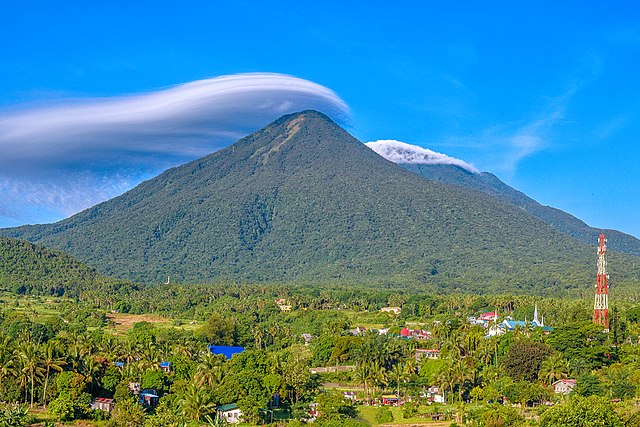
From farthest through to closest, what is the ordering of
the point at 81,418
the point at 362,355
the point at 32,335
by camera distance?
the point at 32,335
the point at 362,355
the point at 81,418

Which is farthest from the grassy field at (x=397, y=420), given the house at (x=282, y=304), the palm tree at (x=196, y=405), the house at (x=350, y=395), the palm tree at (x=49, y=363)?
the house at (x=282, y=304)

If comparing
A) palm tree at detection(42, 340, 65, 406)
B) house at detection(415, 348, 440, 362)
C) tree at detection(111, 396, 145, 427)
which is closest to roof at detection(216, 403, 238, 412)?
tree at detection(111, 396, 145, 427)

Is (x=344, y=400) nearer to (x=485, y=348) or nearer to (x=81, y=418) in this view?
(x=81, y=418)

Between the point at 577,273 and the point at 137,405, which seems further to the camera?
the point at 577,273

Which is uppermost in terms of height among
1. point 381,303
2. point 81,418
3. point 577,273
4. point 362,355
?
point 577,273

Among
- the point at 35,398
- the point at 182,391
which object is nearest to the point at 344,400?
the point at 182,391

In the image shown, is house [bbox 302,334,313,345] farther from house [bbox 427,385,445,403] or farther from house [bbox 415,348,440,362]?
house [bbox 427,385,445,403]
